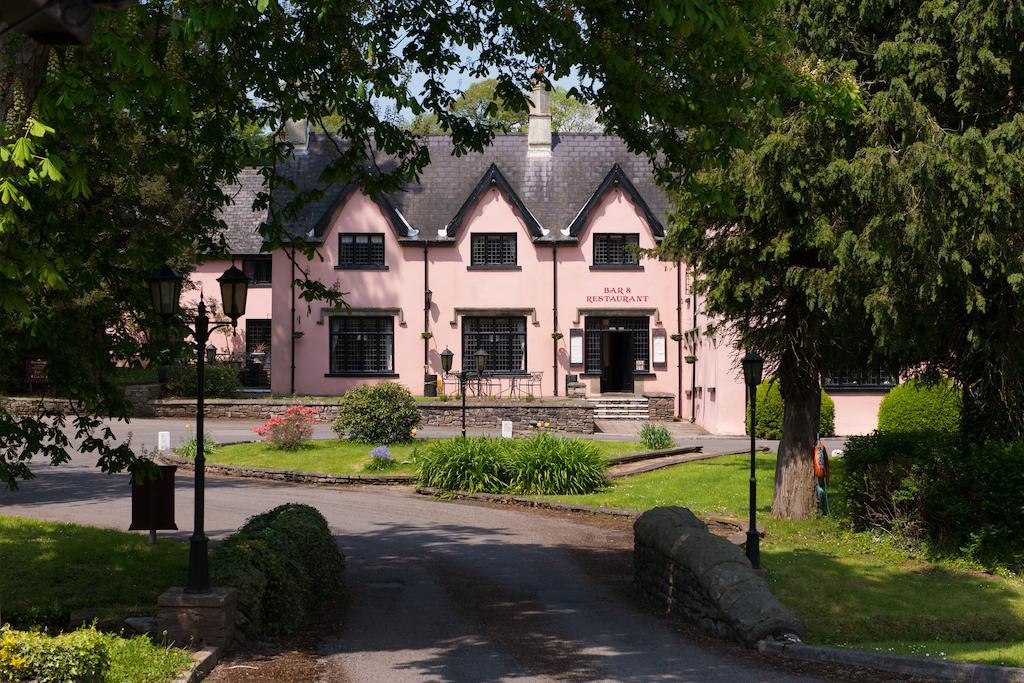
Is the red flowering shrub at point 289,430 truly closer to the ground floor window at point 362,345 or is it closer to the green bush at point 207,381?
the green bush at point 207,381

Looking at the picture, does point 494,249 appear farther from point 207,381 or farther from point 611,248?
point 207,381

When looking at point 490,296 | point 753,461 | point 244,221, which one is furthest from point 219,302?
point 753,461

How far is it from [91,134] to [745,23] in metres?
7.56

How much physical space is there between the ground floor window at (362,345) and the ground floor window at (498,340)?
2.93 meters

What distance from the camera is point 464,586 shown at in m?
15.3

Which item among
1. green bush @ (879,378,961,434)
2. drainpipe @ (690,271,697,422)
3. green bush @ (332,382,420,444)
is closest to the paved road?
green bush @ (332,382,420,444)

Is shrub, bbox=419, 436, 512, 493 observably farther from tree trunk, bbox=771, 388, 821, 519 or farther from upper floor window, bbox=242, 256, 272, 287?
upper floor window, bbox=242, 256, 272, 287

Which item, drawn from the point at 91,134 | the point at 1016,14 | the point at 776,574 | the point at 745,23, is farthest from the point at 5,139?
the point at 1016,14

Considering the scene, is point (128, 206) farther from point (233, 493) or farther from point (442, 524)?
point (442, 524)

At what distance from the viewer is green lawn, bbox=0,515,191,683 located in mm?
9641

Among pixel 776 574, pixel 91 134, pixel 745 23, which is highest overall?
pixel 745 23

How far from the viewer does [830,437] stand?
34.2 metres

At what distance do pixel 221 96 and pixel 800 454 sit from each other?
12.3 m

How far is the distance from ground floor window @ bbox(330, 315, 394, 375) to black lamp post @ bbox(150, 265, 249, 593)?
2907 cm
